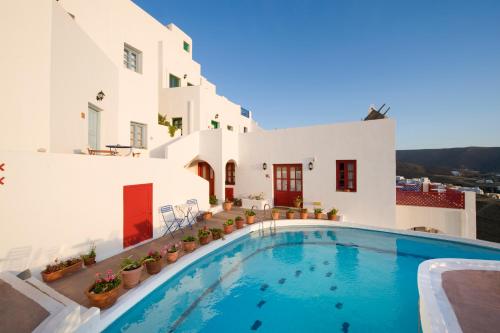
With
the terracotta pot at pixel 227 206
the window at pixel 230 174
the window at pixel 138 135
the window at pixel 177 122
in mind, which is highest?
the window at pixel 177 122

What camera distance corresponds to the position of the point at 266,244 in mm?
8266

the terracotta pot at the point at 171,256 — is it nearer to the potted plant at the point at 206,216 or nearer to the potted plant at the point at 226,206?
the potted plant at the point at 206,216

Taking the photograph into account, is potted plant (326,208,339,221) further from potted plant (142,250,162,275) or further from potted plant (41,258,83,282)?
potted plant (41,258,83,282)

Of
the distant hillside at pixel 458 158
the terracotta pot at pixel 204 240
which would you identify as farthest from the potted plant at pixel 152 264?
the distant hillside at pixel 458 158

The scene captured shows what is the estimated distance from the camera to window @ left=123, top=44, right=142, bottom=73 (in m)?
11.1

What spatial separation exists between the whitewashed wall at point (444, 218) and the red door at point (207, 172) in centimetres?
980

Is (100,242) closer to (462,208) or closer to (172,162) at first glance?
(172,162)

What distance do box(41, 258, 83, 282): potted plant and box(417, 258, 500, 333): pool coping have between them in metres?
6.89

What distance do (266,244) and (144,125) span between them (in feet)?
28.0

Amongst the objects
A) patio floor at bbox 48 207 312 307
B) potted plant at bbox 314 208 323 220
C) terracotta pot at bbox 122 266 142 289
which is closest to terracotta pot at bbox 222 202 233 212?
patio floor at bbox 48 207 312 307

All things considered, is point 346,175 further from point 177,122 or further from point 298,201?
point 177,122

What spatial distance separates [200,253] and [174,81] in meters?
12.8

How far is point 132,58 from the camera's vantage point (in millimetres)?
11406

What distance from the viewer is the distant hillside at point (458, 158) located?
67438 millimetres
